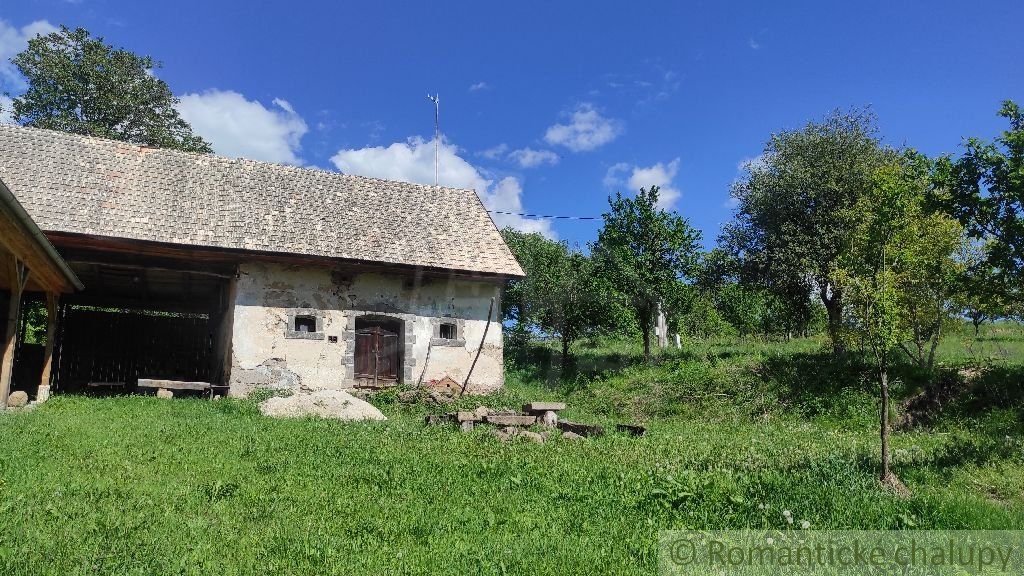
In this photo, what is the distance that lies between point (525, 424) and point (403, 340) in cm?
650

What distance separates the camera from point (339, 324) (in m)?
15.6

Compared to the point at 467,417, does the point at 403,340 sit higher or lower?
higher

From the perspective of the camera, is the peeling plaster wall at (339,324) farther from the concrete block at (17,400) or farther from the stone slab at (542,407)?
the stone slab at (542,407)

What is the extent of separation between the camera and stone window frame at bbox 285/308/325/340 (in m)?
15.1

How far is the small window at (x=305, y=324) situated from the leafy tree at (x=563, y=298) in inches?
281

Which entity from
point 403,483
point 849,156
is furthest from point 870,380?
point 403,483

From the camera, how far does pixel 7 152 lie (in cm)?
1504

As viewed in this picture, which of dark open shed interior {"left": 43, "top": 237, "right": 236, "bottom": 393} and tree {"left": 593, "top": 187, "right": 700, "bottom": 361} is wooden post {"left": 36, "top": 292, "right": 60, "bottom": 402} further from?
tree {"left": 593, "top": 187, "right": 700, "bottom": 361}

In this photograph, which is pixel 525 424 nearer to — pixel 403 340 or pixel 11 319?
pixel 403 340

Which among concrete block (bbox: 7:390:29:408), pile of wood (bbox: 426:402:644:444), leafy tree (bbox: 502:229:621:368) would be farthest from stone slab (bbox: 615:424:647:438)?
concrete block (bbox: 7:390:29:408)

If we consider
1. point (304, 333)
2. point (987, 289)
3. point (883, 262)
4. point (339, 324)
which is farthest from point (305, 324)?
point (987, 289)

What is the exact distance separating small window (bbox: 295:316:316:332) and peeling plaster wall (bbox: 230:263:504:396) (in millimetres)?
142

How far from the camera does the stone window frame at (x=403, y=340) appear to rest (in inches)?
614

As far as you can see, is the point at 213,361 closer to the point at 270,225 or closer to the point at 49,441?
the point at 270,225
